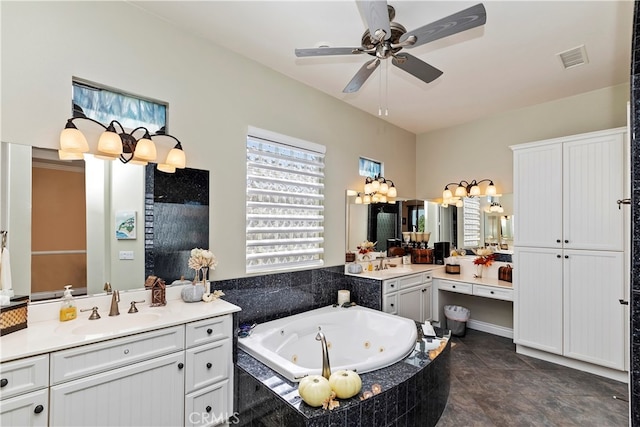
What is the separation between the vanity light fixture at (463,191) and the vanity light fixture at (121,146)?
3.75m

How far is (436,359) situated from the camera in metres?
2.41

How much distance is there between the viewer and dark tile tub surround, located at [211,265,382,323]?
2873 mm

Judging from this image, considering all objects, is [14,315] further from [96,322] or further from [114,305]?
[114,305]

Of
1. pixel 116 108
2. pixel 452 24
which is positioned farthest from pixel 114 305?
pixel 452 24

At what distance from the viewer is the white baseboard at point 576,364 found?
9.87ft

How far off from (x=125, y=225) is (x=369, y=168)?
305cm

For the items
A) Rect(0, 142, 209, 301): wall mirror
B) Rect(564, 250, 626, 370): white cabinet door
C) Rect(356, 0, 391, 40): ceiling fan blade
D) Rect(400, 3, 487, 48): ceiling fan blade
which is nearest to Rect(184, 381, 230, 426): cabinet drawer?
Rect(0, 142, 209, 301): wall mirror

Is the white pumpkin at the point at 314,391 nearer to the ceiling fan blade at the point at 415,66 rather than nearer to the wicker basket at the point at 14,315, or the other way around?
the wicker basket at the point at 14,315

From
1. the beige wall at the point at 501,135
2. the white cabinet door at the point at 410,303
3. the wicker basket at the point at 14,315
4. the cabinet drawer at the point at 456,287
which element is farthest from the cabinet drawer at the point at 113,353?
the beige wall at the point at 501,135

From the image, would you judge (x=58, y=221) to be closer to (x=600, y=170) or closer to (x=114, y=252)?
(x=114, y=252)

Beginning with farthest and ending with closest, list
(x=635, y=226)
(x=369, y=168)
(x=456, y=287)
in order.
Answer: (x=369, y=168)
(x=456, y=287)
(x=635, y=226)

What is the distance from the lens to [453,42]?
8.73ft

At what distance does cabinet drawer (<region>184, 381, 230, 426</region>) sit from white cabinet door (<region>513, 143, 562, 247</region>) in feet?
11.3

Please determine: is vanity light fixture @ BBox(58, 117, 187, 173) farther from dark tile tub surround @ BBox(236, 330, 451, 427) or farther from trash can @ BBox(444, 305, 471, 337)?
trash can @ BBox(444, 305, 471, 337)
